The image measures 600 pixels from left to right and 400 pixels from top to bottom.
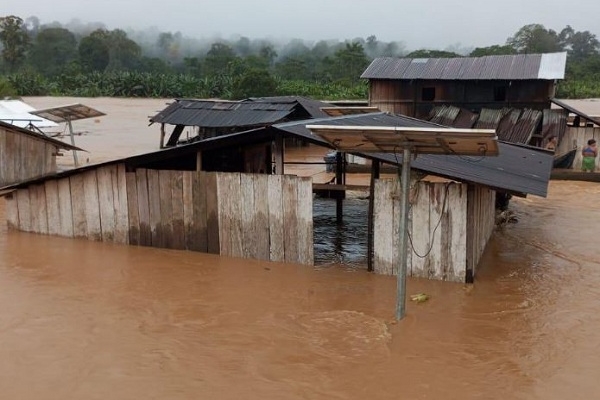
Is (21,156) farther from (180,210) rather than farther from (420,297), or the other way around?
(420,297)

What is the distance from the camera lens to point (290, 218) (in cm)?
995

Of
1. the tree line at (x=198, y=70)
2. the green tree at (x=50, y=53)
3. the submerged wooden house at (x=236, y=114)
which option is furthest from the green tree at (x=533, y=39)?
the submerged wooden house at (x=236, y=114)

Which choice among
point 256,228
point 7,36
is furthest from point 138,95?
point 256,228

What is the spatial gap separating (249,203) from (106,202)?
2.70 m

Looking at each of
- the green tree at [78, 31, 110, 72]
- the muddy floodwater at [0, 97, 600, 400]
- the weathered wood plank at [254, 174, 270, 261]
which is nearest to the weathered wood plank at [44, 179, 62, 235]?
the muddy floodwater at [0, 97, 600, 400]

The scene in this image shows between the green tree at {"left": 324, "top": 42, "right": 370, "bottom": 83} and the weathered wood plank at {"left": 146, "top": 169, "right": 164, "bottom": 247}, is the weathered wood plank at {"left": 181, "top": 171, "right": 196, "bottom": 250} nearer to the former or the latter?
the weathered wood plank at {"left": 146, "top": 169, "right": 164, "bottom": 247}

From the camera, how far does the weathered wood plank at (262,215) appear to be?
33.0 feet

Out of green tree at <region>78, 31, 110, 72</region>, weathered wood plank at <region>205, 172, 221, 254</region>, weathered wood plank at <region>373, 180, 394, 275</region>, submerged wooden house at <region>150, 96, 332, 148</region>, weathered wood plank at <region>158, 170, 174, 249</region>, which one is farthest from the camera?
green tree at <region>78, 31, 110, 72</region>

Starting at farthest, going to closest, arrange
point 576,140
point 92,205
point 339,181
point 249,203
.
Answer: point 576,140
point 339,181
point 92,205
point 249,203

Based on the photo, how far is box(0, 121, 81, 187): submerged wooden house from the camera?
15227 mm

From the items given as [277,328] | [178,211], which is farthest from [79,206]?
[277,328]

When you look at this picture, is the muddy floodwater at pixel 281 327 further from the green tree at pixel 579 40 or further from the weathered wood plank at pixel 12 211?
the green tree at pixel 579 40

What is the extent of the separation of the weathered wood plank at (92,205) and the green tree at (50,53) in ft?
193

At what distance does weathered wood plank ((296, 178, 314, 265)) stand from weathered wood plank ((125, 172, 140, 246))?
294cm
